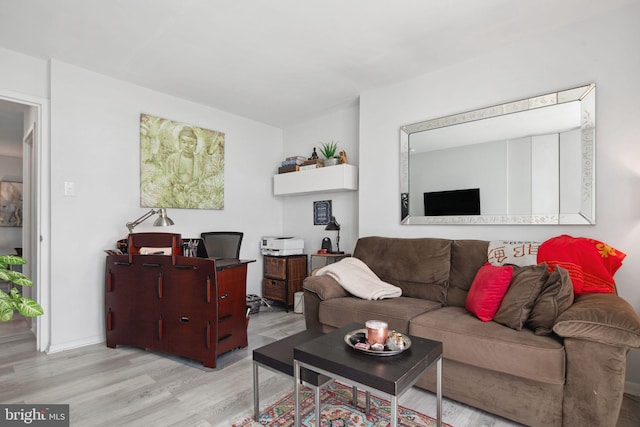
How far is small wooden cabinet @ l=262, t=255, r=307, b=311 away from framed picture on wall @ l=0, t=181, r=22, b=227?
17.1ft

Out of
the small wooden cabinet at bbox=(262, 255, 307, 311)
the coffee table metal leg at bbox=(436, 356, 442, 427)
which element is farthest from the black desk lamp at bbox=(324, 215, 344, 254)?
the coffee table metal leg at bbox=(436, 356, 442, 427)

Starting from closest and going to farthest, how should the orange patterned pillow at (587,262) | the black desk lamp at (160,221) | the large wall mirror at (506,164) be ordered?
the orange patterned pillow at (587,262) → the large wall mirror at (506,164) → the black desk lamp at (160,221)

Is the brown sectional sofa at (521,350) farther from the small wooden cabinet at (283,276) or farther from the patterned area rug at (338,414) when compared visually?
the small wooden cabinet at (283,276)

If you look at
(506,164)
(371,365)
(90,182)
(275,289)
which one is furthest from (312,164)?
(371,365)

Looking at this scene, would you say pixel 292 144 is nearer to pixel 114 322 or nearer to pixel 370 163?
pixel 370 163

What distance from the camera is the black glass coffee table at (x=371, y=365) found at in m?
1.26

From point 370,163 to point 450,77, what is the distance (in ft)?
3.53

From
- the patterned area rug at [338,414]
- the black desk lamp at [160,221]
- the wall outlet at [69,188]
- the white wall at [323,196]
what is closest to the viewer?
the patterned area rug at [338,414]

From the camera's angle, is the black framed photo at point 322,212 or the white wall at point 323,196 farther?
the black framed photo at point 322,212

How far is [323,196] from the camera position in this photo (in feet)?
14.3

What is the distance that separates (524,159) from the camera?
263 cm

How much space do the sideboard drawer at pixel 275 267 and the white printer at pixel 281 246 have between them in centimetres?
8

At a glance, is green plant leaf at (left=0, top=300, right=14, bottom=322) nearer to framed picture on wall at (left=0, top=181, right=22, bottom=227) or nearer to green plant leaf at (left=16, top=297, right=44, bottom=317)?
green plant leaf at (left=16, top=297, right=44, bottom=317)

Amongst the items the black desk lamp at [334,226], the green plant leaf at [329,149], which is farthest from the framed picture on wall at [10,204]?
the black desk lamp at [334,226]
